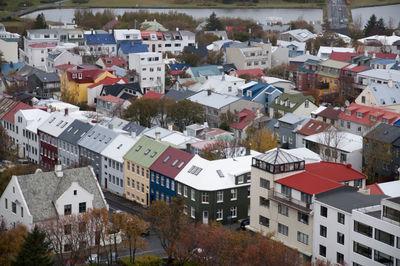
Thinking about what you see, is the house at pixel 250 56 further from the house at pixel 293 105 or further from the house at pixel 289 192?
the house at pixel 289 192

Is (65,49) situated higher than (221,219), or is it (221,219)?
(65,49)

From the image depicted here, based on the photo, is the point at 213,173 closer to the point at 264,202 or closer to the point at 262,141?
the point at 264,202

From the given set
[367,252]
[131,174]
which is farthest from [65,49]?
[367,252]

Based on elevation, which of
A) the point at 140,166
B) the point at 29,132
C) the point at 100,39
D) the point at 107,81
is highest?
the point at 100,39

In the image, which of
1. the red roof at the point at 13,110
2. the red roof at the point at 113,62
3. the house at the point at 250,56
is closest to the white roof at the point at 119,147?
the red roof at the point at 13,110

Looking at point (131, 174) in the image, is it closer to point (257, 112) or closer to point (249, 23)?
point (257, 112)

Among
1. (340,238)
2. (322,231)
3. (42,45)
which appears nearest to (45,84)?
(42,45)
